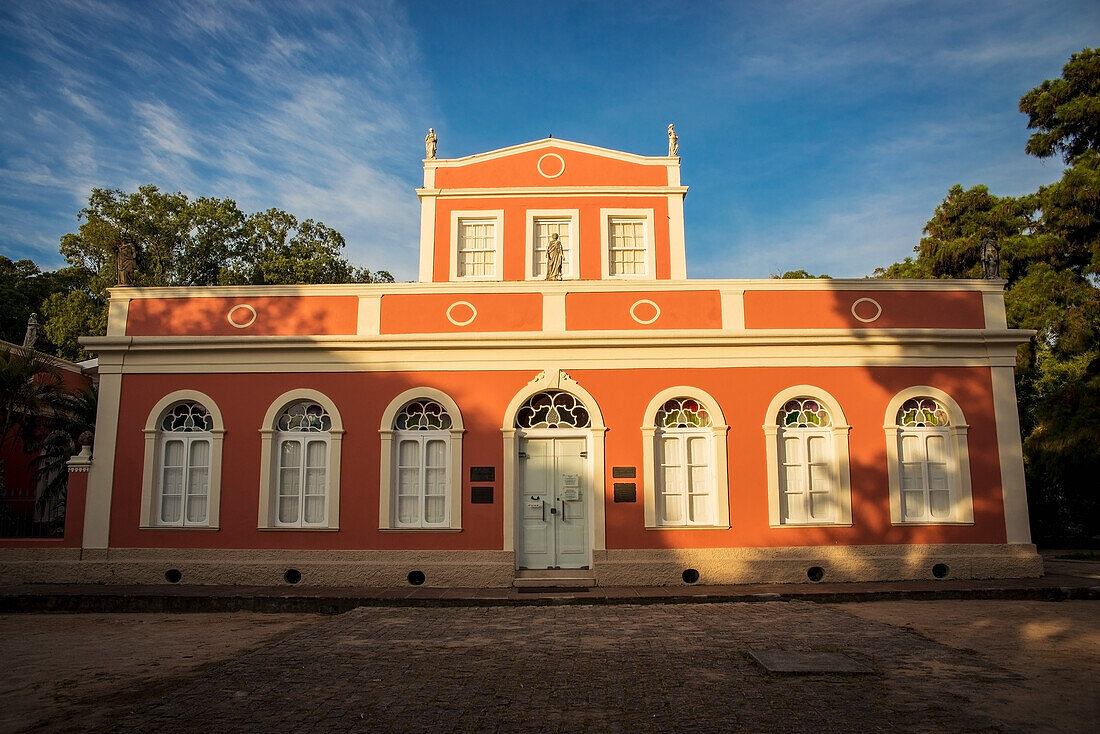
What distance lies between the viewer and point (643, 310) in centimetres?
1173

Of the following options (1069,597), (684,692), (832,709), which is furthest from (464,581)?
(1069,597)

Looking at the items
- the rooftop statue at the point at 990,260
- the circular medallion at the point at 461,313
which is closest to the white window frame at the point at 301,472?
the circular medallion at the point at 461,313

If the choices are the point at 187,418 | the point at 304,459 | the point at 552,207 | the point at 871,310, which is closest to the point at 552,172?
the point at 552,207

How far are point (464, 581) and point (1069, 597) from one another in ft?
26.6

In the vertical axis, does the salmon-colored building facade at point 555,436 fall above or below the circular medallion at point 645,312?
below

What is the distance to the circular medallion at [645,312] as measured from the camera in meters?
11.7

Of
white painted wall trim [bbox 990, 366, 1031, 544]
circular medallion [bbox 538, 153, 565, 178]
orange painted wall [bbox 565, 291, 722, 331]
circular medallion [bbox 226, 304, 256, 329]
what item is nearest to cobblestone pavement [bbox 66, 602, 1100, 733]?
white painted wall trim [bbox 990, 366, 1031, 544]

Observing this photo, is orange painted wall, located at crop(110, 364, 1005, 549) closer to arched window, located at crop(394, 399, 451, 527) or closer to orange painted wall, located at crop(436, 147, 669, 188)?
arched window, located at crop(394, 399, 451, 527)

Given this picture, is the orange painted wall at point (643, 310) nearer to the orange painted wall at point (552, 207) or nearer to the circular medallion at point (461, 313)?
the circular medallion at point (461, 313)

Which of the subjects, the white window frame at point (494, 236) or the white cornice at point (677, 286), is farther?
the white window frame at point (494, 236)

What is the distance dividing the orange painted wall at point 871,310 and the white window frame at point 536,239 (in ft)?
12.3

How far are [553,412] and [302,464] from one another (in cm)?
384

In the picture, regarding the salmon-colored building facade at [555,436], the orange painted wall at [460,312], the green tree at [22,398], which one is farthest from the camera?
the green tree at [22,398]

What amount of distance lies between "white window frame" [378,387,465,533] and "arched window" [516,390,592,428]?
1.00m
